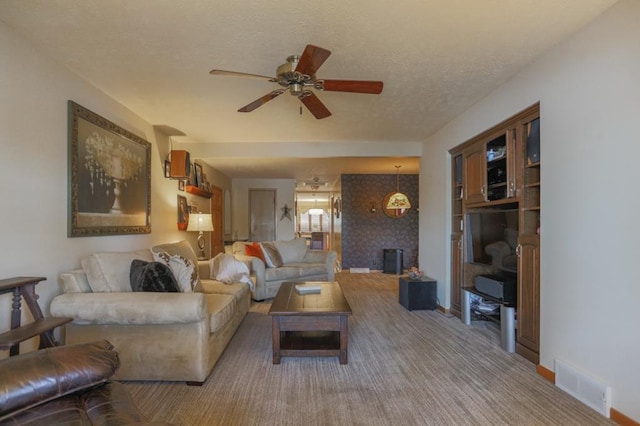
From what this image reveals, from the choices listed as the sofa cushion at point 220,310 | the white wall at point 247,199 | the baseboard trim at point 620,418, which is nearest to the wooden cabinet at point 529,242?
the baseboard trim at point 620,418

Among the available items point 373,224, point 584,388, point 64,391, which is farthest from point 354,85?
point 373,224

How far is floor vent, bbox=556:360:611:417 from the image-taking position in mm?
2080

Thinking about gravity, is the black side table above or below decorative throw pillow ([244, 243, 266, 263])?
below

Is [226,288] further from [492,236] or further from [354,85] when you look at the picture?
[492,236]

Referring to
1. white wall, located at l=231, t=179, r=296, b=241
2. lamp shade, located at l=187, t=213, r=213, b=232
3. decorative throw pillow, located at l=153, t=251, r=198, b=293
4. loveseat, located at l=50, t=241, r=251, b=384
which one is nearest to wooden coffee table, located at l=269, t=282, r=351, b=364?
loveseat, located at l=50, t=241, r=251, b=384

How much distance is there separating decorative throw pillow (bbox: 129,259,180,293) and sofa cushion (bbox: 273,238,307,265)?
3.39m

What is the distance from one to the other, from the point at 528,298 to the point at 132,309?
10.3 ft

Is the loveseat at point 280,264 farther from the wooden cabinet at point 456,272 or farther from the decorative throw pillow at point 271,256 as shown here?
the wooden cabinet at point 456,272

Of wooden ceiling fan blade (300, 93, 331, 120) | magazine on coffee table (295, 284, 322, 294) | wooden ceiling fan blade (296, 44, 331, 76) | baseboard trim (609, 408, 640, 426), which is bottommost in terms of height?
baseboard trim (609, 408, 640, 426)

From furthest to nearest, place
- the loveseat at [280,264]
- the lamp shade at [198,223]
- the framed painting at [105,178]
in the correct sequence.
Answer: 1. the lamp shade at [198,223]
2. the loveseat at [280,264]
3. the framed painting at [105,178]

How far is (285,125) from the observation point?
4539 millimetres

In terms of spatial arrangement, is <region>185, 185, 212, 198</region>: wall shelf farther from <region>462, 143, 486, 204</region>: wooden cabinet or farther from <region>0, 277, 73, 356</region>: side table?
<region>462, 143, 486, 204</region>: wooden cabinet

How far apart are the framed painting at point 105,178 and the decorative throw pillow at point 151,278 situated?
29.5 inches

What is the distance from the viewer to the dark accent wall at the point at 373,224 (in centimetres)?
834
